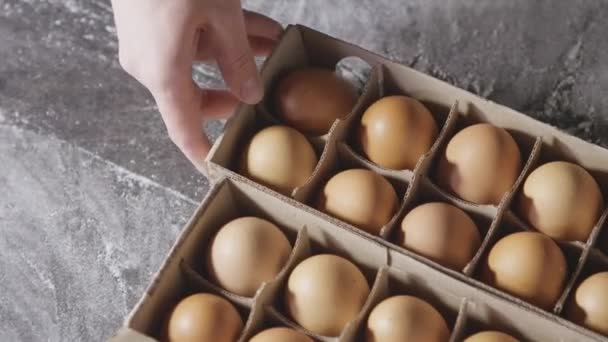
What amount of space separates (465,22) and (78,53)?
0.68 meters

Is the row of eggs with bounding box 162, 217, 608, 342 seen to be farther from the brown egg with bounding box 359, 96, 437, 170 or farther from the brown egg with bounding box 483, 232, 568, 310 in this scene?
the brown egg with bounding box 359, 96, 437, 170

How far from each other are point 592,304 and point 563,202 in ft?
0.42

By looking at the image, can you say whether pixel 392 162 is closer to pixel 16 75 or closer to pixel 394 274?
pixel 394 274

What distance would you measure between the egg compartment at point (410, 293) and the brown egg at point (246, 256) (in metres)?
0.12

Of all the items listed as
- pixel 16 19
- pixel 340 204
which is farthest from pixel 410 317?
pixel 16 19

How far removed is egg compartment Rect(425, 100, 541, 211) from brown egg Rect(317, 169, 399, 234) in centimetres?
7

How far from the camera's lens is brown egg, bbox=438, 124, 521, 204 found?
1.04m

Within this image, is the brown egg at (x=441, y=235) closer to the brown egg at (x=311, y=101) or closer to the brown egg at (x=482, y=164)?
the brown egg at (x=482, y=164)

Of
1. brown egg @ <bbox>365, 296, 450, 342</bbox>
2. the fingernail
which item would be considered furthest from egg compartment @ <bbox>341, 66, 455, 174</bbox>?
brown egg @ <bbox>365, 296, 450, 342</bbox>

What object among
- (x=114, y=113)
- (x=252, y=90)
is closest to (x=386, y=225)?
(x=252, y=90)

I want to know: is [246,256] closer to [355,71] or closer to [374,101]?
[374,101]

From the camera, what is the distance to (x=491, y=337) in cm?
92

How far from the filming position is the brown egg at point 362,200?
3.33ft

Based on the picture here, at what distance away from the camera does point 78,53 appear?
1514 mm
